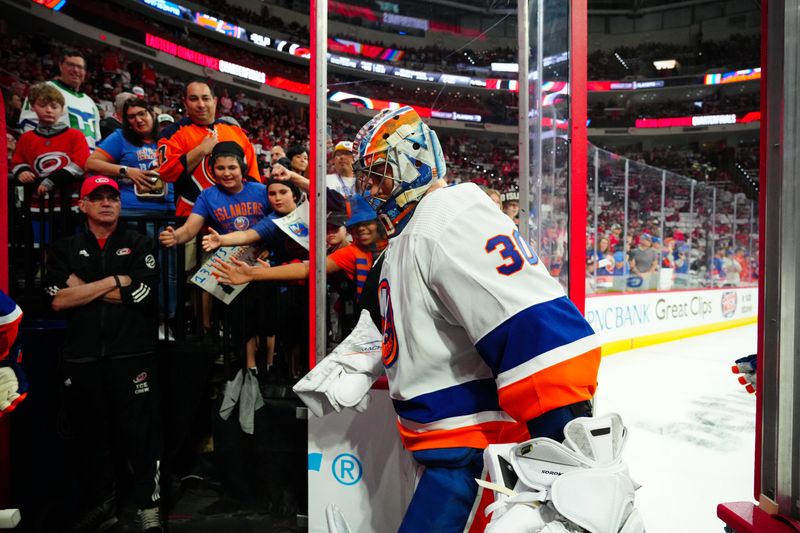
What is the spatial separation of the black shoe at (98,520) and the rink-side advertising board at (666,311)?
4.44 metres

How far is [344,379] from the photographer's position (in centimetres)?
141

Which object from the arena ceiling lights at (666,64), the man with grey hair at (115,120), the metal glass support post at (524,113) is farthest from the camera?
the arena ceiling lights at (666,64)

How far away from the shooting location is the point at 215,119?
113 inches

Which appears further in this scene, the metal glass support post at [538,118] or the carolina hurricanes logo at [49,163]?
the carolina hurricanes logo at [49,163]

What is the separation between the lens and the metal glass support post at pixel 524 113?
6.66ft

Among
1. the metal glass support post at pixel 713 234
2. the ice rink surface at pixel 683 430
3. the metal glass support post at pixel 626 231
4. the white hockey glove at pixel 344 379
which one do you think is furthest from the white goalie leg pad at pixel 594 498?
the metal glass support post at pixel 713 234

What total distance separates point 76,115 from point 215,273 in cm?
125

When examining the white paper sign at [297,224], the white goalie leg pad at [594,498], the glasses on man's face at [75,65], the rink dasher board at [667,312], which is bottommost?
the rink dasher board at [667,312]

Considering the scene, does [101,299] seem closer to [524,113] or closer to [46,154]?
[46,154]

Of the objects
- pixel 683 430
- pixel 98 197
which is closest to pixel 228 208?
pixel 98 197

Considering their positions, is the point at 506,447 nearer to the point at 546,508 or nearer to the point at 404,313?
the point at 546,508

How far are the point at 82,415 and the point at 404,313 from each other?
220 centimetres

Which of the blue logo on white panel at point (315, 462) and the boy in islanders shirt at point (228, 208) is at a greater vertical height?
the boy in islanders shirt at point (228, 208)

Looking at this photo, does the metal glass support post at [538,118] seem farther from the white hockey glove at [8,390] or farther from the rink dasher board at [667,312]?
the rink dasher board at [667,312]
